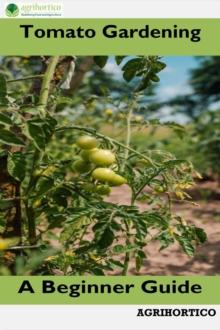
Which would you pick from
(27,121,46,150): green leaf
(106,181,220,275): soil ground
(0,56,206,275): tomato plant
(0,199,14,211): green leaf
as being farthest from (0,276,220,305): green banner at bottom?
(106,181,220,275): soil ground

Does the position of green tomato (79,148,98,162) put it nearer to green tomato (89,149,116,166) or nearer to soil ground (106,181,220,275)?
green tomato (89,149,116,166)

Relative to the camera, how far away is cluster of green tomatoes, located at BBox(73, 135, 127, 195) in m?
1.05

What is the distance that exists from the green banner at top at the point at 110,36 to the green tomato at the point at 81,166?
1.21ft

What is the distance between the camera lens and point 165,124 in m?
1.41

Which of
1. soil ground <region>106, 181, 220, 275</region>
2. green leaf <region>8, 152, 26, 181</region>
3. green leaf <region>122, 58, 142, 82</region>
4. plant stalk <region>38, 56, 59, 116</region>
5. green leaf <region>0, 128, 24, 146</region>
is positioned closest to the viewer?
green leaf <region>0, 128, 24, 146</region>

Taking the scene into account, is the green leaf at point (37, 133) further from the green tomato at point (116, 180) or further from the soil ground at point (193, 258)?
the soil ground at point (193, 258)

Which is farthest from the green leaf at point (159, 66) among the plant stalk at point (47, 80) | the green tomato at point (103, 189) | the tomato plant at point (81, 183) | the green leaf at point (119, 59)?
the green tomato at point (103, 189)

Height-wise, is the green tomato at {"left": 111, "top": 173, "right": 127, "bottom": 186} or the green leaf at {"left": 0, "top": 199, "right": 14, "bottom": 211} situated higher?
the green tomato at {"left": 111, "top": 173, "right": 127, "bottom": 186}

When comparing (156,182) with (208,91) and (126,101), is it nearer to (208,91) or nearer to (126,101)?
(126,101)

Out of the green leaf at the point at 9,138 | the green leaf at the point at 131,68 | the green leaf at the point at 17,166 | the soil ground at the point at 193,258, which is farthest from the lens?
the soil ground at the point at 193,258

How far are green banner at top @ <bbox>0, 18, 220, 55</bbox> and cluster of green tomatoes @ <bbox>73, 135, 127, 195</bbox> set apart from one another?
0.38 metres

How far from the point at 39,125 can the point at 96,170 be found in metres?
0.16

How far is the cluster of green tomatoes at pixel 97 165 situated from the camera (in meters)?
1.05

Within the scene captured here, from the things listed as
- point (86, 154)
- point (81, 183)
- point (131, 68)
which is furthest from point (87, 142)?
point (131, 68)
